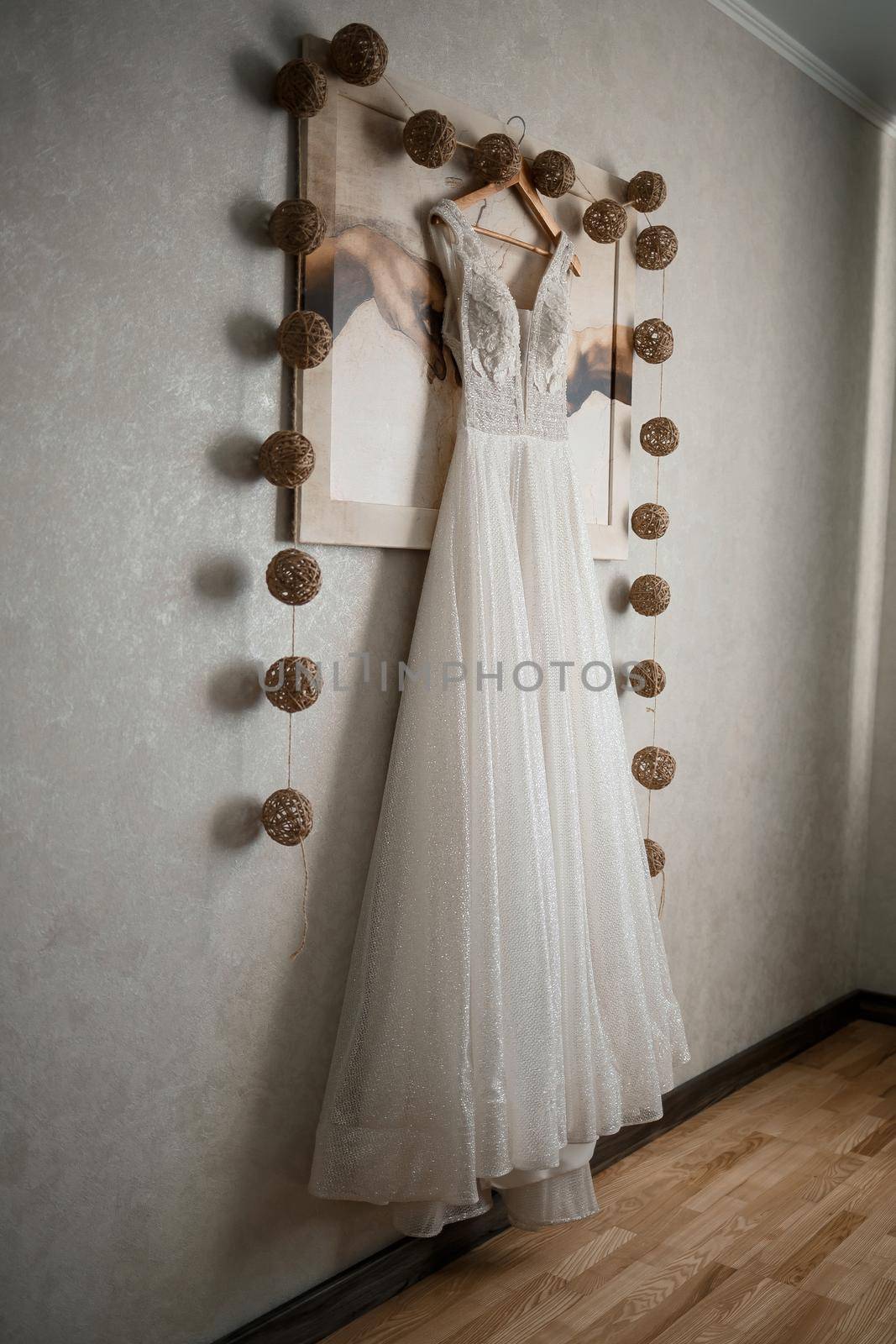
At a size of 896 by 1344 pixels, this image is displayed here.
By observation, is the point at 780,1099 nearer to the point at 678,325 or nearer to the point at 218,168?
the point at 678,325

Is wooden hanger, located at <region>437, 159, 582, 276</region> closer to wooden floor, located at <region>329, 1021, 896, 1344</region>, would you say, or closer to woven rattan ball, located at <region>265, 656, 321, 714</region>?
woven rattan ball, located at <region>265, 656, 321, 714</region>

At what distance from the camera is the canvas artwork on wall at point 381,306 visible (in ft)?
5.34

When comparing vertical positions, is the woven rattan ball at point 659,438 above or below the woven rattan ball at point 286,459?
above

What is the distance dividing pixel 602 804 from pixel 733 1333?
0.86 m

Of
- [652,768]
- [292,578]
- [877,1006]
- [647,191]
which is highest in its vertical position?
[647,191]

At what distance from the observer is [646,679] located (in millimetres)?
2250

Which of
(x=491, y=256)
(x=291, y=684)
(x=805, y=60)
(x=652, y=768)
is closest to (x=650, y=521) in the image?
(x=652, y=768)

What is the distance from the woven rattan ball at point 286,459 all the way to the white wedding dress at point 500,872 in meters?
0.30

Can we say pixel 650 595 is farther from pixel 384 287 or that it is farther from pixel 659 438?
pixel 384 287

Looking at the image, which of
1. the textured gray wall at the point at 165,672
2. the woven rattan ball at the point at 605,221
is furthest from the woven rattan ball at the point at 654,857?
the woven rattan ball at the point at 605,221

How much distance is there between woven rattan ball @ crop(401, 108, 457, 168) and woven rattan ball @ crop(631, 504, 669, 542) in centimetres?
82

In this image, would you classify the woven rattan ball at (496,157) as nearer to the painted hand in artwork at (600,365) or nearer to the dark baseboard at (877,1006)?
the painted hand in artwork at (600,365)

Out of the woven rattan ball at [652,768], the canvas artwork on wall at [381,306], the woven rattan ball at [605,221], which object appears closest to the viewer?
the canvas artwork on wall at [381,306]

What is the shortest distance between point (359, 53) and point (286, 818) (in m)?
1.10
